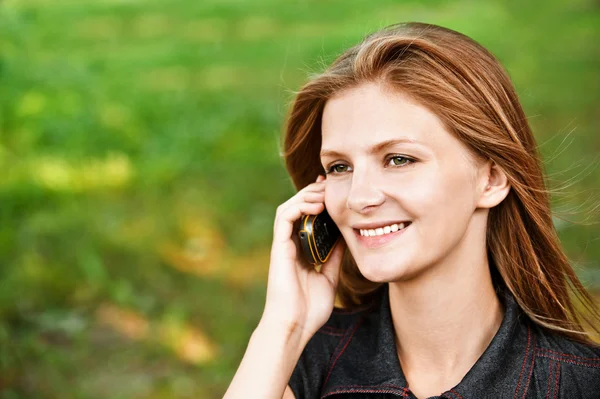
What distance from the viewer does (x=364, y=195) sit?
2.51m

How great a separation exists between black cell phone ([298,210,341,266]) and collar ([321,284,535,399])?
10.5 inches

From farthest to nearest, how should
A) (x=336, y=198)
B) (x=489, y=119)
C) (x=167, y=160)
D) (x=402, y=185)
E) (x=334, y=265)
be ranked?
1. (x=167, y=160)
2. (x=334, y=265)
3. (x=336, y=198)
4. (x=489, y=119)
5. (x=402, y=185)

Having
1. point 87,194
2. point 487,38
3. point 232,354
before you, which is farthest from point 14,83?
point 487,38

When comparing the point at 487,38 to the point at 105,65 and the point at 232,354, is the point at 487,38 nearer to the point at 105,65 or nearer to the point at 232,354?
the point at 105,65

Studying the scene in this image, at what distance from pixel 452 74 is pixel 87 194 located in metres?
4.21

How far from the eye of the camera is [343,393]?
2736 millimetres

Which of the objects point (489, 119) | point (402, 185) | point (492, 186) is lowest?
point (492, 186)

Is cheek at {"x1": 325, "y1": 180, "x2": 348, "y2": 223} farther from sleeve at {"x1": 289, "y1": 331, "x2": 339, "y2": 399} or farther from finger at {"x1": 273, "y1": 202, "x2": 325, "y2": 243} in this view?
sleeve at {"x1": 289, "y1": 331, "x2": 339, "y2": 399}

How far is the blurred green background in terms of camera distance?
4.68 meters

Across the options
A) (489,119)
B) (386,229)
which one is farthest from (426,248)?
(489,119)

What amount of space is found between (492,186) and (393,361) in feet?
2.19

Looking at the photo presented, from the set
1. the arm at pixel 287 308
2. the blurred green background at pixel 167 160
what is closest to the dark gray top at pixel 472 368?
the arm at pixel 287 308

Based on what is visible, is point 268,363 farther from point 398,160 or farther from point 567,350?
point 567,350

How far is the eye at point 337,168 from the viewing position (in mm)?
2695
